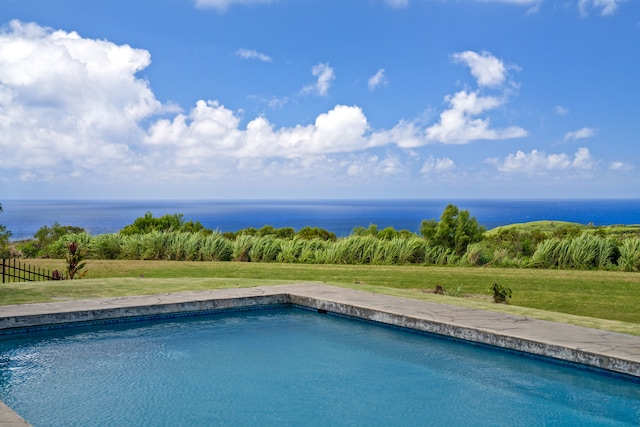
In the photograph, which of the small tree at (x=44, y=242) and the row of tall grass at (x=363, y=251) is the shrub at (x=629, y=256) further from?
the small tree at (x=44, y=242)

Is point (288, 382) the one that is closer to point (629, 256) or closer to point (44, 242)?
point (629, 256)

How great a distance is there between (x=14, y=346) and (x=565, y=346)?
19.4 feet

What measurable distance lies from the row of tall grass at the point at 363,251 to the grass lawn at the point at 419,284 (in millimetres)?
1216

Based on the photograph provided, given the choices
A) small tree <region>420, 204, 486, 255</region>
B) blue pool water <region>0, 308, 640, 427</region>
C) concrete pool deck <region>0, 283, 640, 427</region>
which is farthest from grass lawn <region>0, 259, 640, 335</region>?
small tree <region>420, 204, 486, 255</region>

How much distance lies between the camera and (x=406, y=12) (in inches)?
870

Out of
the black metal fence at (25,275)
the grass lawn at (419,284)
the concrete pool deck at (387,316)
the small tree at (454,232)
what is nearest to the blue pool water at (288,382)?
the concrete pool deck at (387,316)

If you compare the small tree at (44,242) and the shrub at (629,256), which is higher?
the shrub at (629,256)

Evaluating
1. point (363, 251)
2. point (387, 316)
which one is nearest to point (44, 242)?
point (363, 251)

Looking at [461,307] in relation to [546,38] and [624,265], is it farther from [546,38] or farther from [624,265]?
[546,38]

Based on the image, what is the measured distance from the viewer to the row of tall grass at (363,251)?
13.1 m

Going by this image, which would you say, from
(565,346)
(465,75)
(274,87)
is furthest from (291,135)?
(565,346)

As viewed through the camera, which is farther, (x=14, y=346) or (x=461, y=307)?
(x=461, y=307)

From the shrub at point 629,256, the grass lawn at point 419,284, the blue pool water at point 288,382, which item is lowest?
the blue pool water at point 288,382

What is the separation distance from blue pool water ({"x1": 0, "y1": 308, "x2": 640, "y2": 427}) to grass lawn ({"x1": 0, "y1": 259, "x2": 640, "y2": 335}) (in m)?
1.50
